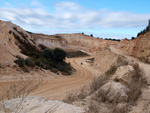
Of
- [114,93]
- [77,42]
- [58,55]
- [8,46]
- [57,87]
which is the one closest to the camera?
[114,93]

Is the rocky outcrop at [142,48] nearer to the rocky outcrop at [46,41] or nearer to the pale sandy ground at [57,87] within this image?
the pale sandy ground at [57,87]

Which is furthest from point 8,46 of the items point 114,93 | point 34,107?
point 34,107

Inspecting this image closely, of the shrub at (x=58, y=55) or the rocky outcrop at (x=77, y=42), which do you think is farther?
the rocky outcrop at (x=77, y=42)

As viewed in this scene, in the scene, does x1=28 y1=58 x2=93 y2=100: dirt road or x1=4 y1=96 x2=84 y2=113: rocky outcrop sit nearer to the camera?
x1=4 y1=96 x2=84 y2=113: rocky outcrop

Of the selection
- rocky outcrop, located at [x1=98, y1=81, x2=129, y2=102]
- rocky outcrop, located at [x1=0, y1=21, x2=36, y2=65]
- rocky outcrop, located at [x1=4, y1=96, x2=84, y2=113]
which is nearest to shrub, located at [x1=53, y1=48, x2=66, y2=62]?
rocky outcrop, located at [x1=0, y1=21, x2=36, y2=65]

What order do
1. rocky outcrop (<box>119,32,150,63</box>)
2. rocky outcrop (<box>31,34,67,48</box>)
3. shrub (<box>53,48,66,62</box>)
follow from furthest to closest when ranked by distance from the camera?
1. rocky outcrop (<box>31,34,67,48</box>)
2. shrub (<box>53,48,66,62</box>)
3. rocky outcrop (<box>119,32,150,63</box>)

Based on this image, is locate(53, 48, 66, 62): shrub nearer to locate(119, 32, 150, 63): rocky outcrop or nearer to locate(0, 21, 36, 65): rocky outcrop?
locate(0, 21, 36, 65): rocky outcrop

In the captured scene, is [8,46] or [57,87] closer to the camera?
[57,87]

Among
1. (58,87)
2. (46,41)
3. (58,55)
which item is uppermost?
(46,41)

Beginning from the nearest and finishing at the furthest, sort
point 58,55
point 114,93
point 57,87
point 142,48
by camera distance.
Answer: point 114,93, point 57,87, point 142,48, point 58,55

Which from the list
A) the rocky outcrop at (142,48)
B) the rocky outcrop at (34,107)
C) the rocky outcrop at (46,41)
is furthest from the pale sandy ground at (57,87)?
the rocky outcrop at (46,41)

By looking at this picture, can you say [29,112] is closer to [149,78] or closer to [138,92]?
[138,92]

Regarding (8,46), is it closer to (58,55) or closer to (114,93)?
(58,55)

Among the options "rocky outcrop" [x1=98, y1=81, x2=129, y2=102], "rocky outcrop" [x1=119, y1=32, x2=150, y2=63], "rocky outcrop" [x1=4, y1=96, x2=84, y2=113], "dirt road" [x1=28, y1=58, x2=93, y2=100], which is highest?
"rocky outcrop" [x1=119, y1=32, x2=150, y2=63]
